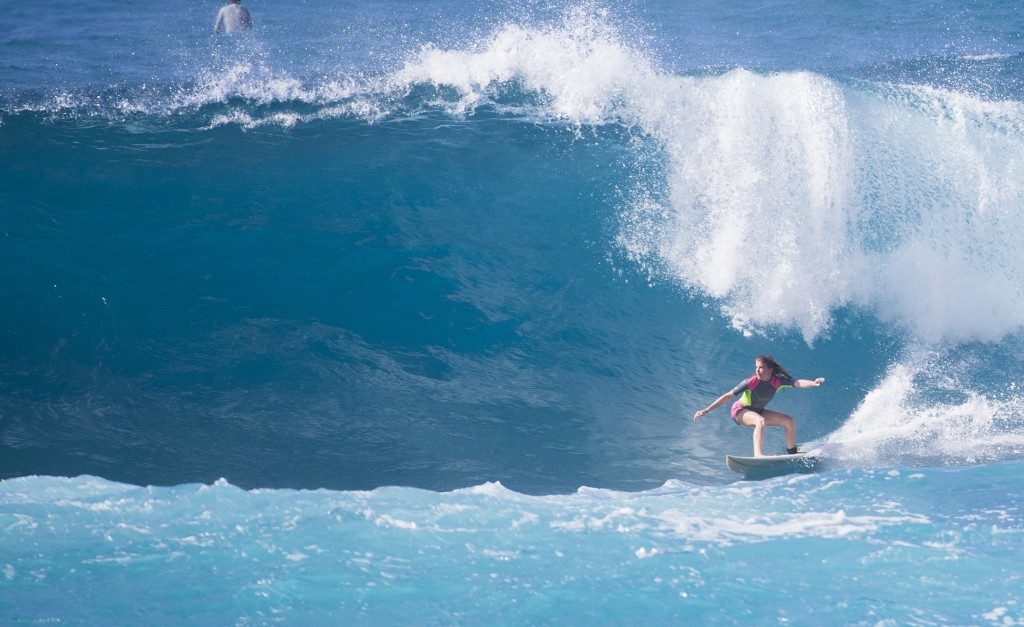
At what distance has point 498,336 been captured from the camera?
9.44m

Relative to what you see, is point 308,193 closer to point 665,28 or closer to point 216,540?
point 216,540

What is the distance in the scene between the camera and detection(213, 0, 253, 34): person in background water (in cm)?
1604

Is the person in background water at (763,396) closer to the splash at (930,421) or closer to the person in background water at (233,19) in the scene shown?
the splash at (930,421)

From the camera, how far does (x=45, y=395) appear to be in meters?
8.34

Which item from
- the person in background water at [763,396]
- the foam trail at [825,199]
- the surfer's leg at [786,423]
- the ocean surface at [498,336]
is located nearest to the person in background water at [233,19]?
the ocean surface at [498,336]

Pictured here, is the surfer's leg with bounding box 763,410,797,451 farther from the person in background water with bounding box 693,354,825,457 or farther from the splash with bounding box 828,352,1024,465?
the splash with bounding box 828,352,1024,465

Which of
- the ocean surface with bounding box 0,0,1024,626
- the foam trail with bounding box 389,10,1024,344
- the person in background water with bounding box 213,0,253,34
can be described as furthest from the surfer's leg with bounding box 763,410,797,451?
the person in background water with bounding box 213,0,253,34

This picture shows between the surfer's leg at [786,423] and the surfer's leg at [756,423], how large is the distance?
124mm

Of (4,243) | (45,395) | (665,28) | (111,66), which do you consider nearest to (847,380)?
(45,395)

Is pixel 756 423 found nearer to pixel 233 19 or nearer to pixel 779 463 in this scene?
pixel 779 463

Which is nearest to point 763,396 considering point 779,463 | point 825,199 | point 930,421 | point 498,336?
point 779,463

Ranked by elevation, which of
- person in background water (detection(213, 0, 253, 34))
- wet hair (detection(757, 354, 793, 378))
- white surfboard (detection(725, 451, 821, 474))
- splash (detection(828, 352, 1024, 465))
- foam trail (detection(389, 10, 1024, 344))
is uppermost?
person in background water (detection(213, 0, 253, 34))

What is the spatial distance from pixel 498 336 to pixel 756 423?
2.91 meters

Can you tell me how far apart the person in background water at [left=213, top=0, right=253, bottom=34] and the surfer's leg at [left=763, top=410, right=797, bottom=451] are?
12.4m
